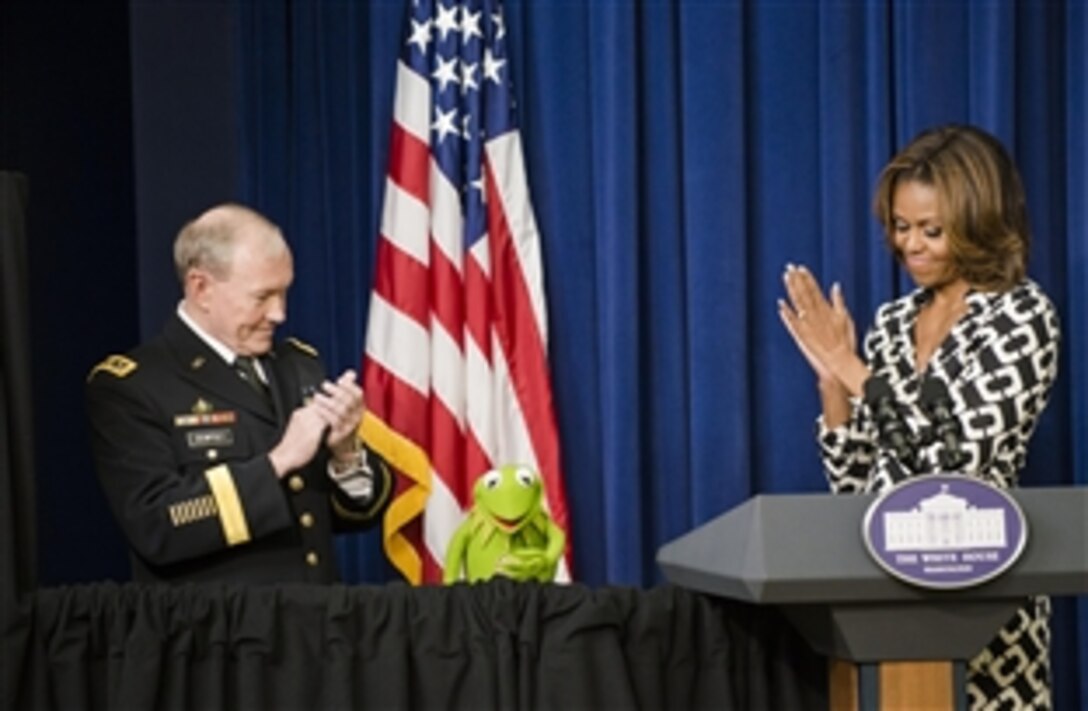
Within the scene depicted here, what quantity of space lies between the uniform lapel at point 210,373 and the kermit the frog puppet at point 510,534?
460 millimetres

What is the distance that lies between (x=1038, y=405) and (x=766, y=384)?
1.55 metres

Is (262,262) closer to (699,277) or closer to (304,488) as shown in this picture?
(304,488)

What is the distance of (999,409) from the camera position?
8.95 feet

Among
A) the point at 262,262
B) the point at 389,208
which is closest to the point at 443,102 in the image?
the point at 389,208

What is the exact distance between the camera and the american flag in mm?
4332

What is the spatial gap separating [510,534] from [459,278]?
1.10 m

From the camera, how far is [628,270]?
4.33 m

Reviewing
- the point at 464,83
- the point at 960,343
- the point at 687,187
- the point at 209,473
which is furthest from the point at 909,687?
the point at 464,83

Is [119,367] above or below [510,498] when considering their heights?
above

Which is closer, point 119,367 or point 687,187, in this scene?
point 119,367

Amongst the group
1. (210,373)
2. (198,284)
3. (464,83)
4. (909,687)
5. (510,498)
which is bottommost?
(909,687)

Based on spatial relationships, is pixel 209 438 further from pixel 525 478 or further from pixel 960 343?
pixel 960 343

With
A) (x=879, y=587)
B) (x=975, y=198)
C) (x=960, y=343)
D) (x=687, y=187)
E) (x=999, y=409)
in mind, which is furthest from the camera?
(x=687, y=187)

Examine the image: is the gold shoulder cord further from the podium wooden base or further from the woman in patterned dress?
the podium wooden base
